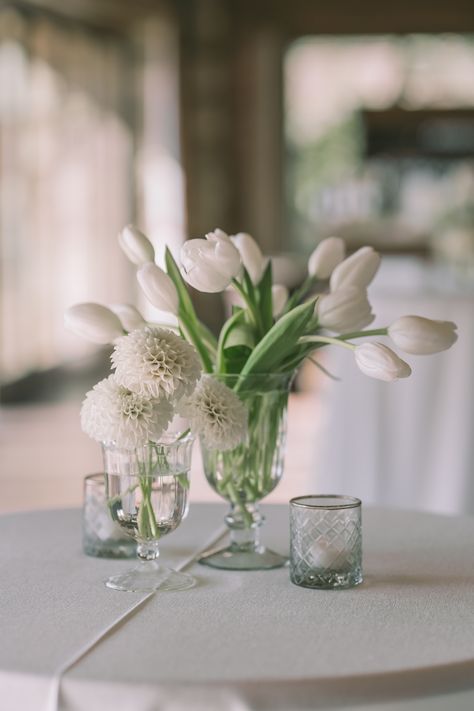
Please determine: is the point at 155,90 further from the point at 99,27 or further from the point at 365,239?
the point at 365,239

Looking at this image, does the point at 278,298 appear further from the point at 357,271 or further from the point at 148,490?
the point at 148,490

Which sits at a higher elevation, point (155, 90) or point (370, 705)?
point (155, 90)

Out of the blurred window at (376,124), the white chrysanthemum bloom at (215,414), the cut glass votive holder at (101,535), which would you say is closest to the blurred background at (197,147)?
the blurred window at (376,124)

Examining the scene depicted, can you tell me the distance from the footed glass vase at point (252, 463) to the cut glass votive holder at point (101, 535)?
0.34 feet

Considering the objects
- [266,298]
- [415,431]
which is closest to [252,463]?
[266,298]

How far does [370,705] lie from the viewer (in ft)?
2.98

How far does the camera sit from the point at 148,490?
120 centimetres

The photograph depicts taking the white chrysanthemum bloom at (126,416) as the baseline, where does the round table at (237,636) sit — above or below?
below

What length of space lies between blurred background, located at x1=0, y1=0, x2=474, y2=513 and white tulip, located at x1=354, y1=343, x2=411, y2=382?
4.03 meters

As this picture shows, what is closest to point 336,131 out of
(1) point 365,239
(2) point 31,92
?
(1) point 365,239

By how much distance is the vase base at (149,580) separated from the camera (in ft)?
3.96

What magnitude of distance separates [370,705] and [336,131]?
9119 millimetres

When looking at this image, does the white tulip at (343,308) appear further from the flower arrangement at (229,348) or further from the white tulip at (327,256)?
the white tulip at (327,256)

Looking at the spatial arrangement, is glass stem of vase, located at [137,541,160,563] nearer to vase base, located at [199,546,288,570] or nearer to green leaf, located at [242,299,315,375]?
vase base, located at [199,546,288,570]
